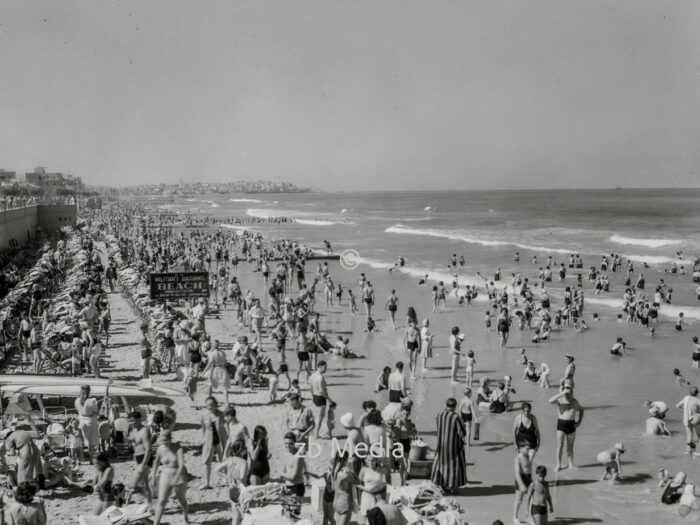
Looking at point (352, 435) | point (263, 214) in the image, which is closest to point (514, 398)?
point (352, 435)

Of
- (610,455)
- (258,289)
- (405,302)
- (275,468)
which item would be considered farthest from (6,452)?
(258,289)

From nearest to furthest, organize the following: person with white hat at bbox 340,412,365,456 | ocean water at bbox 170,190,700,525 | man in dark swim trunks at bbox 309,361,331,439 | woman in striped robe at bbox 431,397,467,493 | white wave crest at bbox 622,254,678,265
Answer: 1. person with white hat at bbox 340,412,365,456
2. woman in striped robe at bbox 431,397,467,493
3. ocean water at bbox 170,190,700,525
4. man in dark swim trunks at bbox 309,361,331,439
5. white wave crest at bbox 622,254,678,265

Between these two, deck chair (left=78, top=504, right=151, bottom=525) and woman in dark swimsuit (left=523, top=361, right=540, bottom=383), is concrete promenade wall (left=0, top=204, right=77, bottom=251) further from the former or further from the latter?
deck chair (left=78, top=504, right=151, bottom=525)

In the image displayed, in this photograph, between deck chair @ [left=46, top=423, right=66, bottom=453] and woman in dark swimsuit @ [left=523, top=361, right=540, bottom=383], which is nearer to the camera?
deck chair @ [left=46, top=423, right=66, bottom=453]

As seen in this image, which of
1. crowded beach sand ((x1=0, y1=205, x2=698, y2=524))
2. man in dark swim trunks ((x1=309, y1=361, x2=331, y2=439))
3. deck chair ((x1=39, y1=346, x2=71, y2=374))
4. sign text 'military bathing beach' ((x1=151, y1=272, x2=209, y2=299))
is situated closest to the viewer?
crowded beach sand ((x1=0, y1=205, x2=698, y2=524))

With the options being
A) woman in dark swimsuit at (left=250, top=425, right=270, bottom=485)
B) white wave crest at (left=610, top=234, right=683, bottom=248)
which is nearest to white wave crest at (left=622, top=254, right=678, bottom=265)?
white wave crest at (left=610, top=234, right=683, bottom=248)

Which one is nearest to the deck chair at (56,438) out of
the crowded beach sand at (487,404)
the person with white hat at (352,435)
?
the crowded beach sand at (487,404)

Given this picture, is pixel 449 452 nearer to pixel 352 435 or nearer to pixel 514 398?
pixel 352 435
